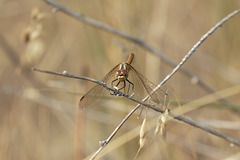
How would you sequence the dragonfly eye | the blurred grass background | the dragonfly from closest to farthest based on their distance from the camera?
the dragonfly, the dragonfly eye, the blurred grass background

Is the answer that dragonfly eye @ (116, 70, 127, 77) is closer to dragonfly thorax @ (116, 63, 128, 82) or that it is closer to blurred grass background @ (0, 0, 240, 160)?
dragonfly thorax @ (116, 63, 128, 82)

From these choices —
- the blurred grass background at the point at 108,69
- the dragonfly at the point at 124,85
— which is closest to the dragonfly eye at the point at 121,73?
the dragonfly at the point at 124,85

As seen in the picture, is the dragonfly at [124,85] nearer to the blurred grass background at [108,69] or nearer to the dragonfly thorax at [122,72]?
the dragonfly thorax at [122,72]

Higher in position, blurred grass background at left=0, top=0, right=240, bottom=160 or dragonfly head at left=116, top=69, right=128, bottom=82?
blurred grass background at left=0, top=0, right=240, bottom=160

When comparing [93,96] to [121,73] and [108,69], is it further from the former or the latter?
[108,69]

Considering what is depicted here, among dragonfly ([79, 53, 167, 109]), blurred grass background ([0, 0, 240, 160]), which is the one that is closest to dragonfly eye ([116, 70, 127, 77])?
dragonfly ([79, 53, 167, 109])

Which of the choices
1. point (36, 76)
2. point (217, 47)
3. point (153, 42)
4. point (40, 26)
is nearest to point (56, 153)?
point (36, 76)
